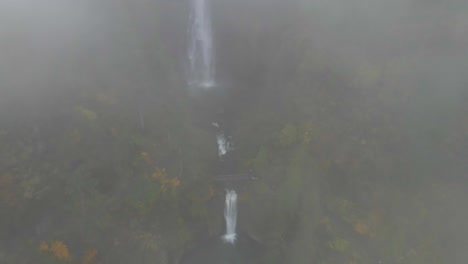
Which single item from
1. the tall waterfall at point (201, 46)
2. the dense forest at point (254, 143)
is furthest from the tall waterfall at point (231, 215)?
the tall waterfall at point (201, 46)

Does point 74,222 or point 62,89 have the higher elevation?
point 62,89

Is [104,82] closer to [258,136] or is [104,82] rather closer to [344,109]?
[258,136]

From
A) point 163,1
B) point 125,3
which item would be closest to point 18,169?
point 125,3

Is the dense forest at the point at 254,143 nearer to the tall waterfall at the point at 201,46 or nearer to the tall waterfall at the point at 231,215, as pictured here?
the tall waterfall at the point at 231,215

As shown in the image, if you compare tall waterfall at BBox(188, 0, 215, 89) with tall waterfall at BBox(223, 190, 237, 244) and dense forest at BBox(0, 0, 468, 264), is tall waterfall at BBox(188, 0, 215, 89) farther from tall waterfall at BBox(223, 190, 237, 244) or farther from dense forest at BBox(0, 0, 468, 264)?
tall waterfall at BBox(223, 190, 237, 244)

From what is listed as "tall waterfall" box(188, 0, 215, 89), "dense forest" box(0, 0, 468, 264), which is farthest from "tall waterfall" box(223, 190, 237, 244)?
"tall waterfall" box(188, 0, 215, 89)

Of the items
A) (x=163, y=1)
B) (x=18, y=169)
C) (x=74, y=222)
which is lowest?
(x=74, y=222)

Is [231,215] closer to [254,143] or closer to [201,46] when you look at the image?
[254,143]

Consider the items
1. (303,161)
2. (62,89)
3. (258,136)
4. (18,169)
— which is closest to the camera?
(18,169)
